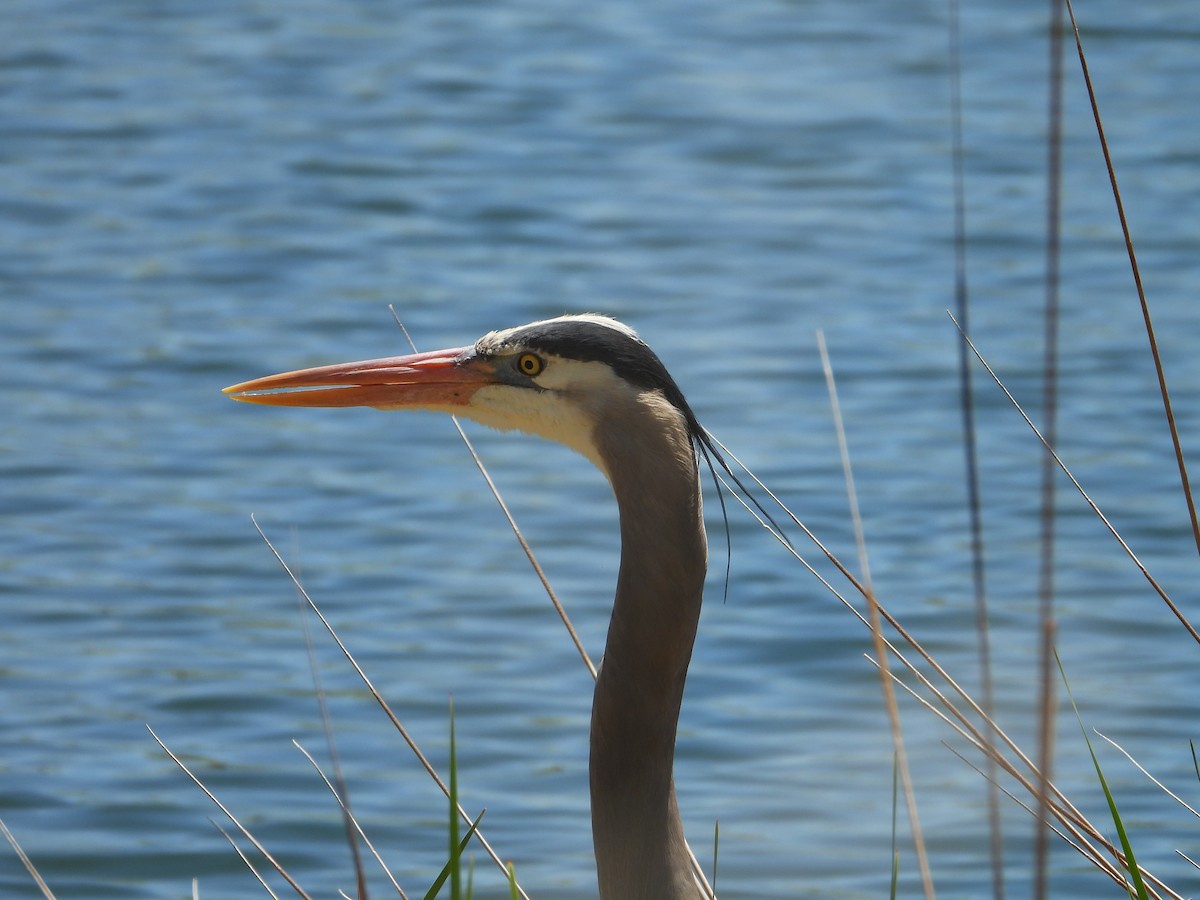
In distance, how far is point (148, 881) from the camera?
17.1 feet

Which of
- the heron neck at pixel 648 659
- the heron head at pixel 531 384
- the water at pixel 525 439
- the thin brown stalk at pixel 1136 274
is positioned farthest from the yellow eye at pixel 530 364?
the water at pixel 525 439

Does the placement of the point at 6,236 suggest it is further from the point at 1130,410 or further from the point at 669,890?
the point at 669,890

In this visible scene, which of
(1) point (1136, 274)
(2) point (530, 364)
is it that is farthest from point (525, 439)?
(1) point (1136, 274)

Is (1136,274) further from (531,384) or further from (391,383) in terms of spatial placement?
(391,383)

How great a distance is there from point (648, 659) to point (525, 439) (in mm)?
4981

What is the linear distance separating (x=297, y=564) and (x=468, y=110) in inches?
234

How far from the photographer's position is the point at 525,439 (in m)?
8.26

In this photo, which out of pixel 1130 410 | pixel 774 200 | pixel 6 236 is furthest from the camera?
pixel 774 200

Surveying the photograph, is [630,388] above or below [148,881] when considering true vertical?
above

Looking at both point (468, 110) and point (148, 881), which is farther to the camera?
point (468, 110)

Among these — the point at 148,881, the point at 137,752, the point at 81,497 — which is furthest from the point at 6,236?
the point at 148,881

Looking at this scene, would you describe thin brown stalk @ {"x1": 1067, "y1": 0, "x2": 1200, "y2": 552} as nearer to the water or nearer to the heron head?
the heron head

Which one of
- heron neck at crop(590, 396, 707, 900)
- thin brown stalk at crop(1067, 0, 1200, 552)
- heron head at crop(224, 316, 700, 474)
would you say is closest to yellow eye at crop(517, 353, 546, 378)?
heron head at crop(224, 316, 700, 474)

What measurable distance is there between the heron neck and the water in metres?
1.84
